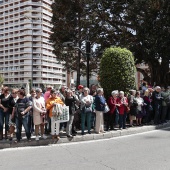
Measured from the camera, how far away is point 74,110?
9633 millimetres

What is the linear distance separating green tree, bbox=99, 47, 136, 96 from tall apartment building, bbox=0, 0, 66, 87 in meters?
87.8

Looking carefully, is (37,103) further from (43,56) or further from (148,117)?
(43,56)

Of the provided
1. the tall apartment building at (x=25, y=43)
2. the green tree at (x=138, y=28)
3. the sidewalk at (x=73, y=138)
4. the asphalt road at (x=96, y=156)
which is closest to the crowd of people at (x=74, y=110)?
the sidewalk at (x=73, y=138)

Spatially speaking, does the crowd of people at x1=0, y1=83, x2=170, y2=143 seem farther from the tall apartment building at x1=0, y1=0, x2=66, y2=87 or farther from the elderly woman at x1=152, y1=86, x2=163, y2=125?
the tall apartment building at x1=0, y1=0, x2=66, y2=87

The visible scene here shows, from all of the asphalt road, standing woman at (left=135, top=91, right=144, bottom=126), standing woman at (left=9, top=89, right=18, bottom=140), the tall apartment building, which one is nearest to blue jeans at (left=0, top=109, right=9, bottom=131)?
standing woman at (left=9, top=89, right=18, bottom=140)

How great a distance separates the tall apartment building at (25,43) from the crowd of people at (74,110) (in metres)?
88.2

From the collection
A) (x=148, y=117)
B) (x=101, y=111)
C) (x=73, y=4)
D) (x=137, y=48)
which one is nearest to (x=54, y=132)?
(x=101, y=111)

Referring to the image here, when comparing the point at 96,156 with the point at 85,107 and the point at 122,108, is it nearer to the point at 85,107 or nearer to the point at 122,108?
the point at 85,107

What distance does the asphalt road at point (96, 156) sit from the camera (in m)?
6.09

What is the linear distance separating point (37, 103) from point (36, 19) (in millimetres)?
97250

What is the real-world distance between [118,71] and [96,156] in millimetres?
5982

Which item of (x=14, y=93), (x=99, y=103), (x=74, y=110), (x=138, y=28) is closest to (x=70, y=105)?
(x=74, y=110)

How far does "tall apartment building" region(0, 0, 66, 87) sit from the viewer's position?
10062 centimetres

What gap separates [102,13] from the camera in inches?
887
